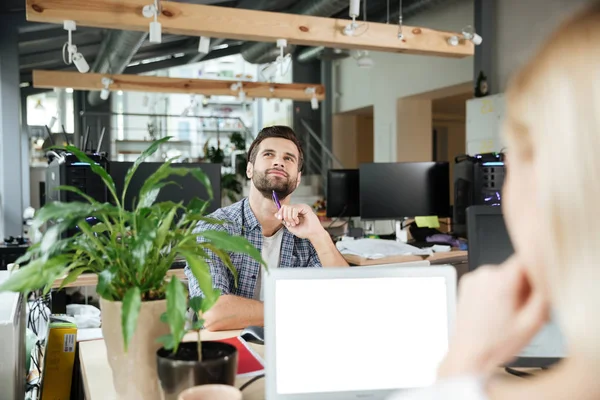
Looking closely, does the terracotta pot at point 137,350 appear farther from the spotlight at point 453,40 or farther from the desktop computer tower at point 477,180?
the spotlight at point 453,40

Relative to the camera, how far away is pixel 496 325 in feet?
1.28

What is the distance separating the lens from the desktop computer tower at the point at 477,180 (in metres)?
3.26

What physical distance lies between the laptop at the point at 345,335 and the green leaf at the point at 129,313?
25cm

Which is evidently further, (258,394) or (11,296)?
(11,296)

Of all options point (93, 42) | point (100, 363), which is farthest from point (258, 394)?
point (93, 42)

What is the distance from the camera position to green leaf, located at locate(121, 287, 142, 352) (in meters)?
0.80

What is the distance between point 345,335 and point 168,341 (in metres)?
0.32

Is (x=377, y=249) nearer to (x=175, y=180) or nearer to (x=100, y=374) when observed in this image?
(x=175, y=180)

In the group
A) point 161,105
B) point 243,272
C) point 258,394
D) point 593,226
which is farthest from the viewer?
point 161,105

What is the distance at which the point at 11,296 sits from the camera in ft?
4.08

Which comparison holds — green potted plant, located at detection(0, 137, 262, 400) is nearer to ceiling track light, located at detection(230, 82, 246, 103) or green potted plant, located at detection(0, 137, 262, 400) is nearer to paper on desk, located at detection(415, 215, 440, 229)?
paper on desk, located at detection(415, 215, 440, 229)

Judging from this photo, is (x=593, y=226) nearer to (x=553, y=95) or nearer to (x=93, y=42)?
(x=553, y=95)

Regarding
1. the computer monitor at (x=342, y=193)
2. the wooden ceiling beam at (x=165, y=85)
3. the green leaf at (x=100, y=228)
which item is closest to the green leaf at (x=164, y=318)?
the green leaf at (x=100, y=228)

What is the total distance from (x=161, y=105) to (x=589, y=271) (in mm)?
12948
